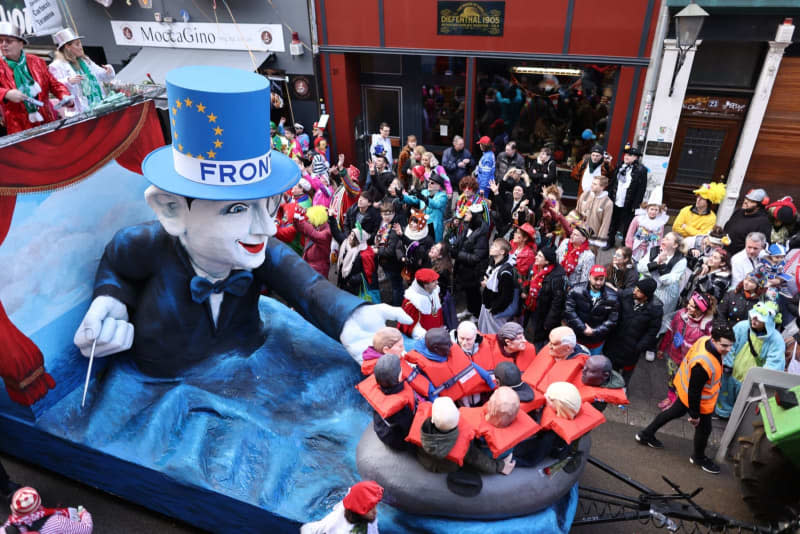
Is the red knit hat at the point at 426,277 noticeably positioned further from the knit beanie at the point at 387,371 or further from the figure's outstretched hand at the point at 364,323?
the knit beanie at the point at 387,371

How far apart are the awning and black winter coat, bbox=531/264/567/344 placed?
24.7ft

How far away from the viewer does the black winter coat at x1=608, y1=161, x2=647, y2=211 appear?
7.51 metres

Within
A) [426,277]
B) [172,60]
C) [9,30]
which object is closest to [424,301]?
[426,277]

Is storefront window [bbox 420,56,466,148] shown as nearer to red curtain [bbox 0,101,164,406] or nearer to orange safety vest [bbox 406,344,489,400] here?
red curtain [bbox 0,101,164,406]

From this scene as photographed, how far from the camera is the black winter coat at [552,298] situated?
16.6 ft

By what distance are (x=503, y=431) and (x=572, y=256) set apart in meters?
2.94

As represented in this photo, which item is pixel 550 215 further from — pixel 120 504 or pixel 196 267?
pixel 120 504

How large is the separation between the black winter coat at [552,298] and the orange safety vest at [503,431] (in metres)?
2.23

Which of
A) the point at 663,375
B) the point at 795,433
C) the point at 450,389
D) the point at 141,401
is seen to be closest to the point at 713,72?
the point at 663,375

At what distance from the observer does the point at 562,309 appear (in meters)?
5.08

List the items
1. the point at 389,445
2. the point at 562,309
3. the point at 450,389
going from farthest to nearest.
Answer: the point at 562,309
the point at 450,389
the point at 389,445

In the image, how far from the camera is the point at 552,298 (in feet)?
16.9

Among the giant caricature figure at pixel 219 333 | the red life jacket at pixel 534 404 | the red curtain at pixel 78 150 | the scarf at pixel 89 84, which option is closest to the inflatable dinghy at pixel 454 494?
the red life jacket at pixel 534 404

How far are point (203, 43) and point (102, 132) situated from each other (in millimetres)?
7763
